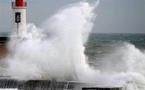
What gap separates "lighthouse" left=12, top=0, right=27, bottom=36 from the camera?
29.9 m

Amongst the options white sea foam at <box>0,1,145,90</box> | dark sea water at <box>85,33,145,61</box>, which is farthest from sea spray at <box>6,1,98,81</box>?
dark sea water at <box>85,33,145,61</box>

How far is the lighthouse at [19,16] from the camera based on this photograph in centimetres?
2986

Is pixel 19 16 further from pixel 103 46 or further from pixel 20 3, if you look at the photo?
pixel 103 46

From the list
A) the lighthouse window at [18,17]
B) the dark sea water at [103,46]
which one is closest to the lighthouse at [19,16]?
the lighthouse window at [18,17]

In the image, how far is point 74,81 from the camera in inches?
719

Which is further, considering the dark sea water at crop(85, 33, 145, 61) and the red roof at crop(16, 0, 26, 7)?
the dark sea water at crop(85, 33, 145, 61)

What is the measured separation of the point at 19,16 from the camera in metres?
29.9

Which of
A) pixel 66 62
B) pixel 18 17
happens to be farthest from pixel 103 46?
pixel 66 62

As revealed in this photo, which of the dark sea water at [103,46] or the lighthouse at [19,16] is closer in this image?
the lighthouse at [19,16]

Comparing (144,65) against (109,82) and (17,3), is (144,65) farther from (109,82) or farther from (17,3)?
(17,3)

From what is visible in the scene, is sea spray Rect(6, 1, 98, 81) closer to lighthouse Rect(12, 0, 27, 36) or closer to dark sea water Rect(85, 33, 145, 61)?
lighthouse Rect(12, 0, 27, 36)

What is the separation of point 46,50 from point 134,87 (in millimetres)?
4472

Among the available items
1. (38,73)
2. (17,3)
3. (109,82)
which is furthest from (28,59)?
(17,3)

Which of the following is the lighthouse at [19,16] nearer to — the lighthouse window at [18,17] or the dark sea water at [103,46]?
the lighthouse window at [18,17]
